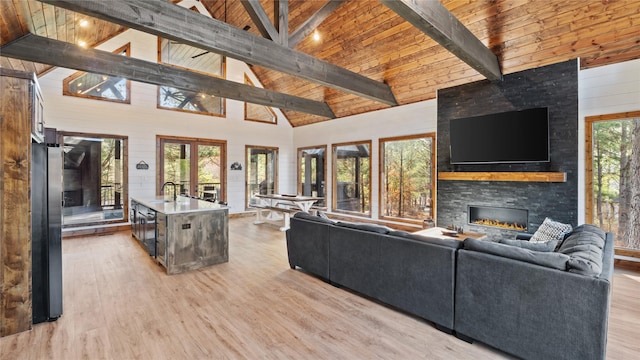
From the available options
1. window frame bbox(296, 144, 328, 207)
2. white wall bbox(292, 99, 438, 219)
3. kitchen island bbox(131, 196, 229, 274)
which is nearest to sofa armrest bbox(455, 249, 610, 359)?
kitchen island bbox(131, 196, 229, 274)

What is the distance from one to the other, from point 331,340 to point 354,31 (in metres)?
5.24

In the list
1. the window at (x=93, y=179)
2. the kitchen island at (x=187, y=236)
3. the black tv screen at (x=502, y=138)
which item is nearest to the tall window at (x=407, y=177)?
the black tv screen at (x=502, y=138)

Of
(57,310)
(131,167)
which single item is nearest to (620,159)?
(57,310)

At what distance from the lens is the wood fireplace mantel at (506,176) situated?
14.3 feet

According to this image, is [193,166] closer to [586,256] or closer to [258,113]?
[258,113]

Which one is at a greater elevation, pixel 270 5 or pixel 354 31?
pixel 270 5

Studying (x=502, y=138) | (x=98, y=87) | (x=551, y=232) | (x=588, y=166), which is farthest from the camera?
(x=98, y=87)

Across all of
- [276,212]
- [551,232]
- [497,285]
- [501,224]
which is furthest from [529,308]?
[276,212]

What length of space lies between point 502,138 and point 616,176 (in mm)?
1566

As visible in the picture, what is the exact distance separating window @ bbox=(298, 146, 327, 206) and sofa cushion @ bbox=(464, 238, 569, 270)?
6.44 m

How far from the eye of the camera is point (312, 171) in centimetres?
922

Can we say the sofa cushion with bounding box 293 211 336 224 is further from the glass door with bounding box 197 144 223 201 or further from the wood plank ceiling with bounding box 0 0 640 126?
the glass door with bounding box 197 144 223 201

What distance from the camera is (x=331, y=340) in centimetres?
228

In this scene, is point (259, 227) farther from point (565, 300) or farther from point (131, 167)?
point (565, 300)
